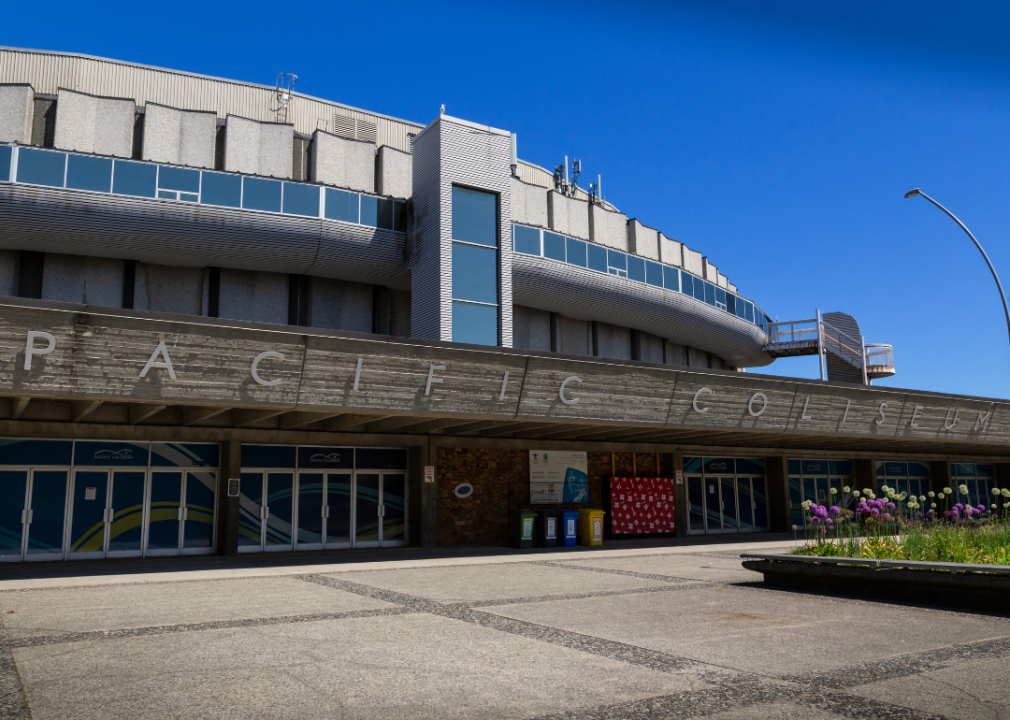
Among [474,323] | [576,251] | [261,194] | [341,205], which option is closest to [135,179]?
[261,194]

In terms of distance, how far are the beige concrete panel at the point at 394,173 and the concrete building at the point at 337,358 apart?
0.07 m

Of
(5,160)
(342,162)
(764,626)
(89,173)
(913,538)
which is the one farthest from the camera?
(342,162)

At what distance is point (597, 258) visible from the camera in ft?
96.0

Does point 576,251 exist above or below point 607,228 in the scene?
below

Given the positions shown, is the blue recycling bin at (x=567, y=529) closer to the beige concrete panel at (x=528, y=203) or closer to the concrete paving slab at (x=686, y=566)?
the concrete paving slab at (x=686, y=566)

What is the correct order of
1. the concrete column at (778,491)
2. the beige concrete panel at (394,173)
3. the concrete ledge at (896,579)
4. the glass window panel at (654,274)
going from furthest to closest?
the glass window panel at (654,274), the concrete column at (778,491), the beige concrete panel at (394,173), the concrete ledge at (896,579)

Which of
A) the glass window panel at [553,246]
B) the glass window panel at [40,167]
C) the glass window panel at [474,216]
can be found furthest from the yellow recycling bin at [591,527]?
the glass window panel at [40,167]

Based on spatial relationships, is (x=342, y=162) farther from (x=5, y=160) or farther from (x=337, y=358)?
(x=337, y=358)

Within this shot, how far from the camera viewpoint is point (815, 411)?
22.6 meters

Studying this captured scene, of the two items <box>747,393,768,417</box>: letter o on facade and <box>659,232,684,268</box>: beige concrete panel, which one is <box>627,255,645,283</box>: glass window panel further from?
<box>747,393,768,417</box>: letter o on facade

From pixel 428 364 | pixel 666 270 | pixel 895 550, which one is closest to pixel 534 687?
pixel 895 550

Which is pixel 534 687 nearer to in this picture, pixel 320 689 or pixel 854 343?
pixel 320 689

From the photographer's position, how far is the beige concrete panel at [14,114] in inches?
910

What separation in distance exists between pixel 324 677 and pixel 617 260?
25.0m
